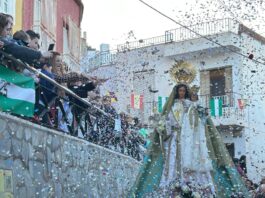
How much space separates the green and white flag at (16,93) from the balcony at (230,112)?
15110mm

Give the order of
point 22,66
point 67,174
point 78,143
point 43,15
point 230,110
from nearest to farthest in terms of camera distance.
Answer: point 22,66 < point 67,174 < point 78,143 < point 43,15 < point 230,110

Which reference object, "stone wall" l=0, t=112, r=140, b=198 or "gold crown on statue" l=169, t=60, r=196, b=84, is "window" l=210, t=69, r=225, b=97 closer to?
"stone wall" l=0, t=112, r=140, b=198

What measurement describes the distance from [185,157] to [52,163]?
5.90 ft

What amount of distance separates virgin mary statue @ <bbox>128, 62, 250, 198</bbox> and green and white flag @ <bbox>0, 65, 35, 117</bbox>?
2228mm

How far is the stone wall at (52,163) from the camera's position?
610 cm

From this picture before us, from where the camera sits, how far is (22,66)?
6.34m

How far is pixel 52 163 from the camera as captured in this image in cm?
716

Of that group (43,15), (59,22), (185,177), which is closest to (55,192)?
(185,177)

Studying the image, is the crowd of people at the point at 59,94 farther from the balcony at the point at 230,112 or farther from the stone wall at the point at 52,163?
the balcony at the point at 230,112

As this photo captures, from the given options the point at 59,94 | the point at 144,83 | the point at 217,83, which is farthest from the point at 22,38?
the point at 144,83

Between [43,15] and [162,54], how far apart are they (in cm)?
971

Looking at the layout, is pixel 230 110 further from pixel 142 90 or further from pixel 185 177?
pixel 185 177

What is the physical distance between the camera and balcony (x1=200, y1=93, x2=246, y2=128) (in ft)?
69.2

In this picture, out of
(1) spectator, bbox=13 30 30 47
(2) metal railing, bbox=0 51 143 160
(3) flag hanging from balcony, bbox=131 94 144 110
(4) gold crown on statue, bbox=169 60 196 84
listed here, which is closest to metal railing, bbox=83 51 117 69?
(3) flag hanging from balcony, bbox=131 94 144 110
